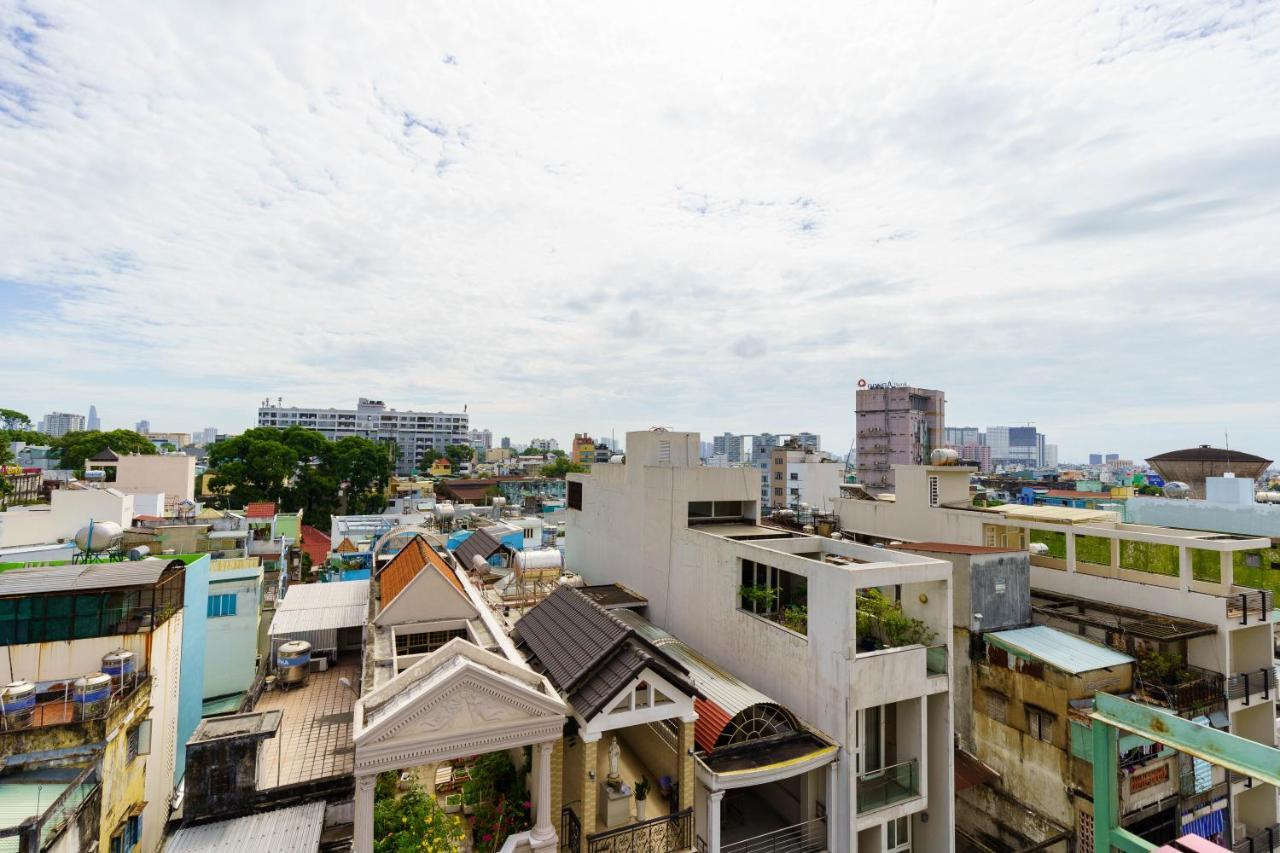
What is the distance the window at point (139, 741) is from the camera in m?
11.9

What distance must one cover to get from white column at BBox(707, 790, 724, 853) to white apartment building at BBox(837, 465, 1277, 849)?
17.0 metres

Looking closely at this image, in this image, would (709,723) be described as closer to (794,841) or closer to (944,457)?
(794,841)

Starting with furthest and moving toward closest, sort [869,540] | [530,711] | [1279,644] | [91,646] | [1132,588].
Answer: [1279,644], [869,540], [1132,588], [91,646], [530,711]

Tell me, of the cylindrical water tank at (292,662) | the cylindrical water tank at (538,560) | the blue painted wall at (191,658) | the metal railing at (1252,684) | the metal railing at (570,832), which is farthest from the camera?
the cylindrical water tank at (538,560)

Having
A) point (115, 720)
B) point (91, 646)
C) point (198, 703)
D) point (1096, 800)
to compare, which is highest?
point (91, 646)

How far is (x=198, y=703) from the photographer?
16969 mm

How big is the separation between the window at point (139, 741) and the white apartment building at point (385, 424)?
139 metres

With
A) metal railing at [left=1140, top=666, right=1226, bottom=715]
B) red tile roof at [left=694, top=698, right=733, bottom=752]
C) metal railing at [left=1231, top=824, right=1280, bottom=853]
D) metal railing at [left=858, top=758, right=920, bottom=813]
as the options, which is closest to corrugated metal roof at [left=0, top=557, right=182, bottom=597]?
red tile roof at [left=694, top=698, right=733, bottom=752]

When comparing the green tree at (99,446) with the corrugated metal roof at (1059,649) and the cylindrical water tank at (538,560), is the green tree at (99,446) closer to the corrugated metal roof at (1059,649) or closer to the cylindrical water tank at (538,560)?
the cylindrical water tank at (538,560)

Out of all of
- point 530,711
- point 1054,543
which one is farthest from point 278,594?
point 1054,543

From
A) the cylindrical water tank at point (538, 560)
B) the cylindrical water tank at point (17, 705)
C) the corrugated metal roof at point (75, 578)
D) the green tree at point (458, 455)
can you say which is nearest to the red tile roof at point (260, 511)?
the cylindrical water tank at point (538, 560)

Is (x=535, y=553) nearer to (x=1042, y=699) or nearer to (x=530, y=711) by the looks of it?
(x=530, y=711)

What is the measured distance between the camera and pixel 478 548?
27609mm

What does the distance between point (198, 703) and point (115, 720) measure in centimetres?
703
